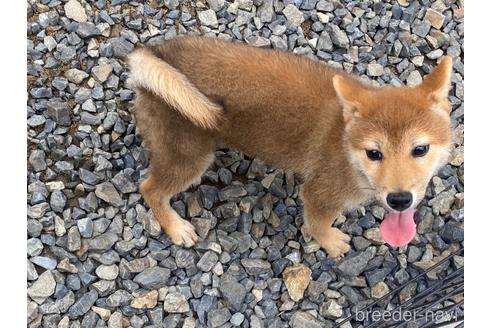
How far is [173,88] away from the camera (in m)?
2.58

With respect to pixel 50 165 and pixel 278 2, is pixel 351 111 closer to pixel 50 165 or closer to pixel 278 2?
pixel 278 2

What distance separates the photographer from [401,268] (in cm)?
317

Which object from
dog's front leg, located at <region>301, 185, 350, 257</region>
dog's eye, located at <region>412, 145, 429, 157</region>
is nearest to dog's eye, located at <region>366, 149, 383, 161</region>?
dog's eye, located at <region>412, 145, 429, 157</region>

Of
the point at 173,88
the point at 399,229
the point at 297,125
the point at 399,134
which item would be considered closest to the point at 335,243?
the point at 399,229

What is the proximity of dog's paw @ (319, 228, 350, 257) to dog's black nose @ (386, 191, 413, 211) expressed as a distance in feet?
2.55

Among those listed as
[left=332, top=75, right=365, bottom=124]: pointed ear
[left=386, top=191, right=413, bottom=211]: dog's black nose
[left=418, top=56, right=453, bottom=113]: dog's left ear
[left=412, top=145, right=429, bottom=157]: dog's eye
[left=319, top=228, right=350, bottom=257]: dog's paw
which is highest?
[left=418, top=56, right=453, bottom=113]: dog's left ear

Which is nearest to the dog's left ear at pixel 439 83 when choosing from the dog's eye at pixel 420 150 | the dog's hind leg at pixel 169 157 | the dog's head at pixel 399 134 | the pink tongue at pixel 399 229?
the dog's head at pixel 399 134

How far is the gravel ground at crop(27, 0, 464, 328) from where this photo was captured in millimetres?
3094

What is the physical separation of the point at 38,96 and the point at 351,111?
1850mm

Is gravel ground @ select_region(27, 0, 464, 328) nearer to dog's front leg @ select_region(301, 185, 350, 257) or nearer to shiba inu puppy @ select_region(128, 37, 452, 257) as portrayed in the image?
dog's front leg @ select_region(301, 185, 350, 257)

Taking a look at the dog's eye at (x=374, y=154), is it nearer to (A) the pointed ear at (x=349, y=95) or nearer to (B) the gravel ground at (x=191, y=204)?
(A) the pointed ear at (x=349, y=95)

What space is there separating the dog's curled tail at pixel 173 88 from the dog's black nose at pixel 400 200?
2.76 ft

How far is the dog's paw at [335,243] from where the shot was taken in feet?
10.3

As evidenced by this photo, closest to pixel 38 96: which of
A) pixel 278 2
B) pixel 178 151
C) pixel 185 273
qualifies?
pixel 178 151
